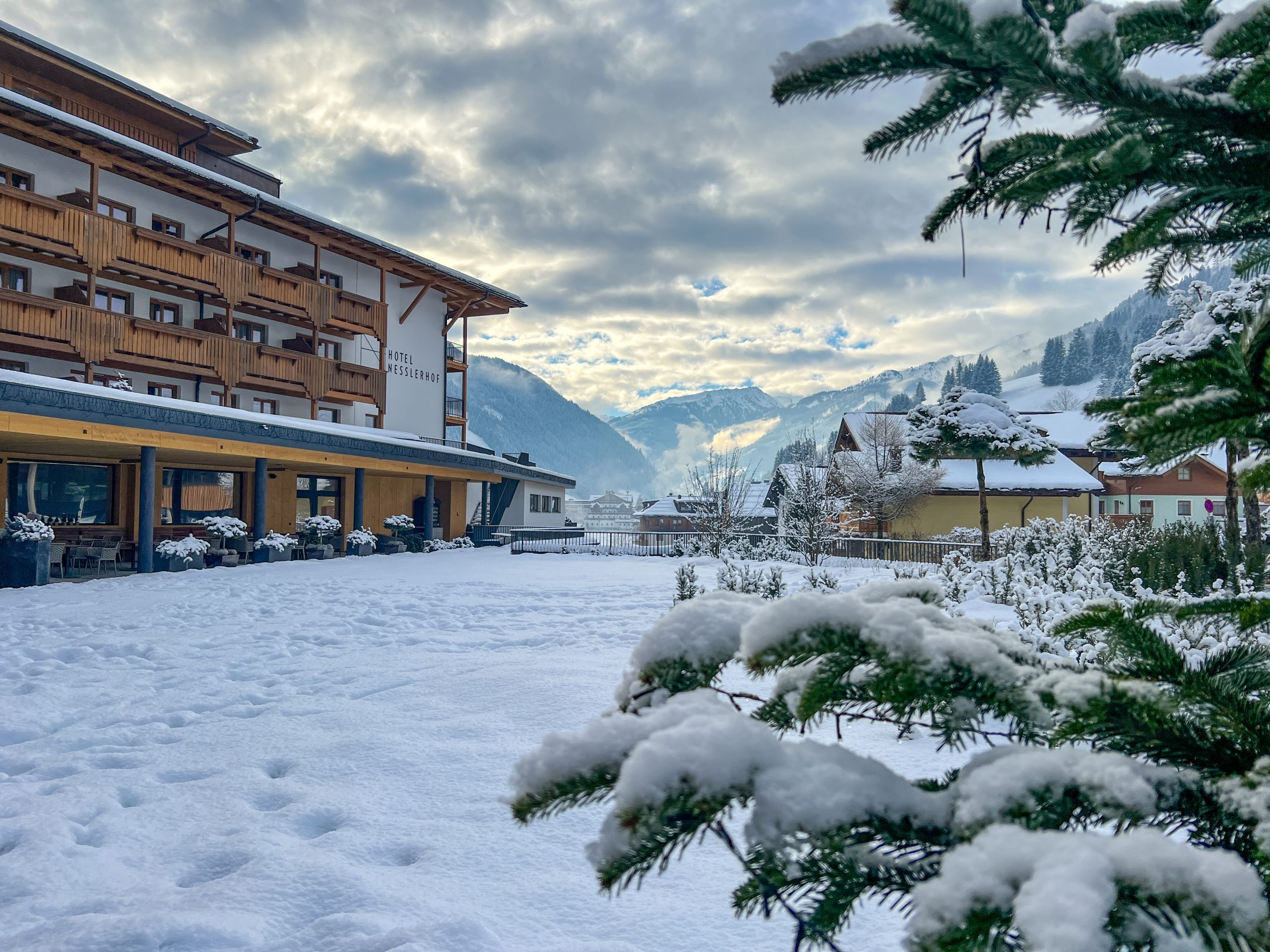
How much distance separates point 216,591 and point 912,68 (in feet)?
46.6

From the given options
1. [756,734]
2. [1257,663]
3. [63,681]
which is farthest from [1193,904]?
[63,681]

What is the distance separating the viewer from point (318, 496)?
26406 millimetres

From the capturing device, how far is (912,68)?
50.6 inches

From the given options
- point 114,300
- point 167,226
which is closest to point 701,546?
point 114,300

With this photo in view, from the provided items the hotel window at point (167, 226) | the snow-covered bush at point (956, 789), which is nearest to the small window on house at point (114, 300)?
the hotel window at point (167, 226)

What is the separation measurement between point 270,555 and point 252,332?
30.1 feet

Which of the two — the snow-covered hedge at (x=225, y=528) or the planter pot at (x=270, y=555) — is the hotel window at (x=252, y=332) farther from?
the planter pot at (x=270, y=555)

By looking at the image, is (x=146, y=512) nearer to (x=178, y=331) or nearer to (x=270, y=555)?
(x=270, y=555)

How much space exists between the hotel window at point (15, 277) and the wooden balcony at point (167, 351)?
162cm

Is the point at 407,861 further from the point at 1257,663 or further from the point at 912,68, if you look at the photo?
the point at 912,68

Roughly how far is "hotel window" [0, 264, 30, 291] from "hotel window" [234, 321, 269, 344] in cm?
605

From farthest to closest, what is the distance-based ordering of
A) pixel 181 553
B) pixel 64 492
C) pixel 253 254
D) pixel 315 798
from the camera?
pixel 253 254 → pixel 64 492 → pixel 181 553 → pixel 315 798

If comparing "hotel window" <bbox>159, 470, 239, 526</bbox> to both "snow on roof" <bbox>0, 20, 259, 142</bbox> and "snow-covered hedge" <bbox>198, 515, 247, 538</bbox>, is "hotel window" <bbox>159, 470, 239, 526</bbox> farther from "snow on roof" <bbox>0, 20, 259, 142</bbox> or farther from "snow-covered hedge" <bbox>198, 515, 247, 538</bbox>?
"snow on roof" <bbox>0, 20, 259, 142</bbox>

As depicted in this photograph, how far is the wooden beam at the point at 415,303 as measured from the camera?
2958 centimetres
